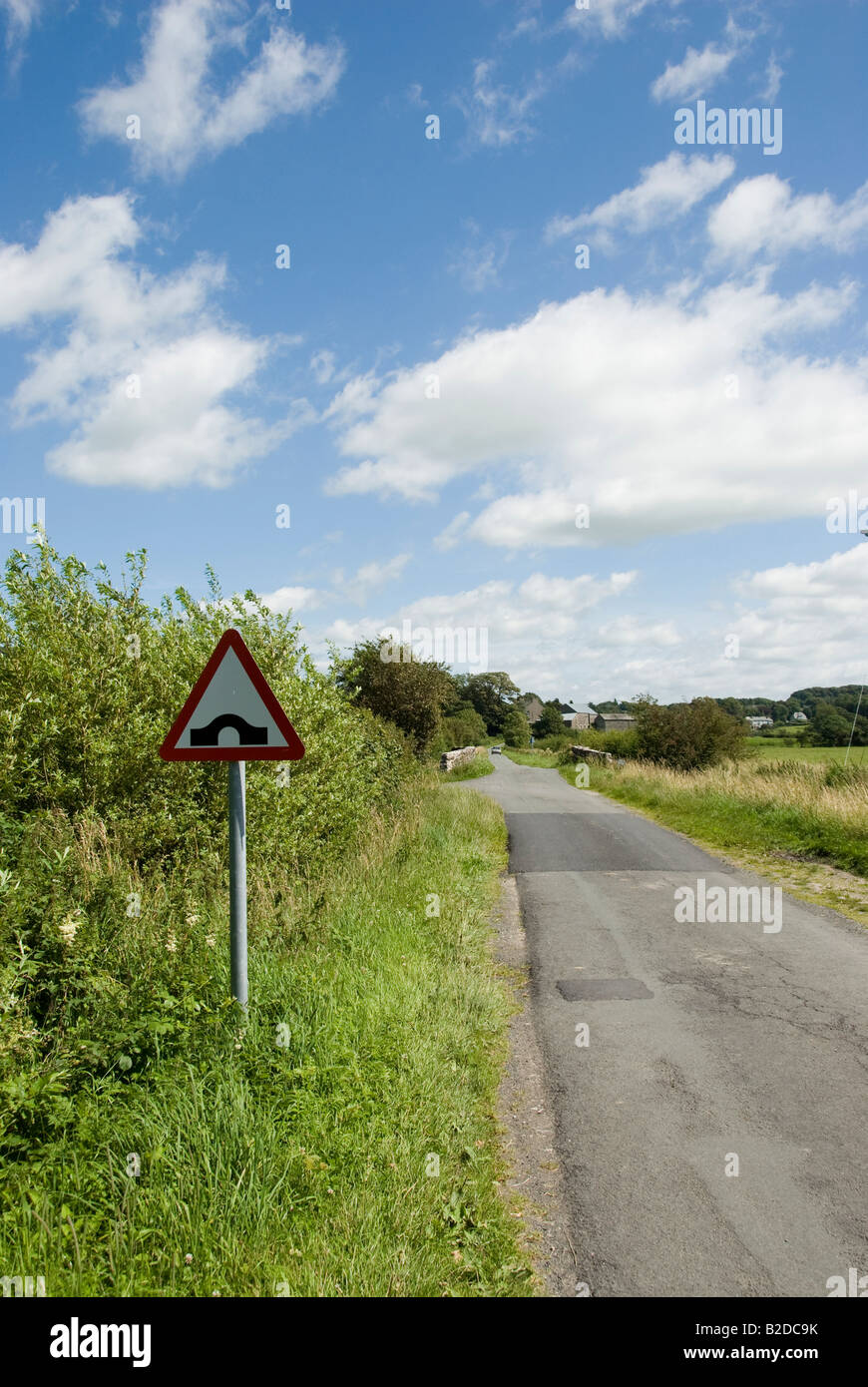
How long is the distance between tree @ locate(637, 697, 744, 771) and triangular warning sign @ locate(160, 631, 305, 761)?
2831 centimetres

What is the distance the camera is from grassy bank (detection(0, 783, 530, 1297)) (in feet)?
9.57

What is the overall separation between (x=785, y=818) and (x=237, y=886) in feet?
44.1

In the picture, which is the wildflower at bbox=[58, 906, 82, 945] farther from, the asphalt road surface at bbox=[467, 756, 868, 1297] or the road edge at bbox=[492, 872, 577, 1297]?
the asphalt road surface at bbox=[467, 756, 868, 1297]

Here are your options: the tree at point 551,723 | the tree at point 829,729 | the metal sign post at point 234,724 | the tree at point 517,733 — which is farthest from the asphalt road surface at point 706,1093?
the tree at point 551,723

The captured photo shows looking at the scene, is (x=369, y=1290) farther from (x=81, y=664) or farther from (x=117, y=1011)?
(x=81, y=664)

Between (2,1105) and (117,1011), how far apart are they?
981 mm

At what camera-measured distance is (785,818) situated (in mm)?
15328

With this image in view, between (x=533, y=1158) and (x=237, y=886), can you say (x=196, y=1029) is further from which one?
(x=533, y=1158)

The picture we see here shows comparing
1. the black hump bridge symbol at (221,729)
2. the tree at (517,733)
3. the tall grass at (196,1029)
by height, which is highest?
the black hump bridge symbol at (221,729)

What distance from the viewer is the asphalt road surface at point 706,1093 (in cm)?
332

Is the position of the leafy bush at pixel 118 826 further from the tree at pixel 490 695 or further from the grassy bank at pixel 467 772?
the tree at pixel 490 695

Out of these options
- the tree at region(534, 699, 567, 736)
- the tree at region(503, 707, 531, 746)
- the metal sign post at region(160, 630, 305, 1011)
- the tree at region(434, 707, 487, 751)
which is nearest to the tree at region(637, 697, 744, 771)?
the tree at region(434, 707, 487, 751)

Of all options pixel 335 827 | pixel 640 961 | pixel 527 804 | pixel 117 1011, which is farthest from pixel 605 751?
pixel 117 1011

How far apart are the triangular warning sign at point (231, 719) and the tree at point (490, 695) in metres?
117
